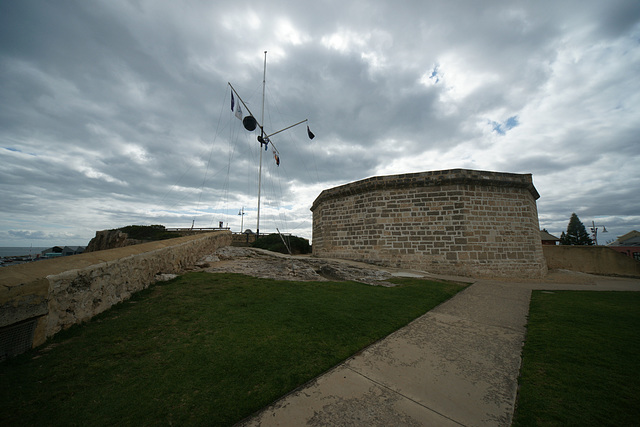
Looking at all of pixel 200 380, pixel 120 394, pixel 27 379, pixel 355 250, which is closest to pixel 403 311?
pixel 200 380

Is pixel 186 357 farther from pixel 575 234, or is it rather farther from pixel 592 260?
pixel 575 234

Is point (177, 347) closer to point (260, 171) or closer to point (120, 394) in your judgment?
point (120, 394)

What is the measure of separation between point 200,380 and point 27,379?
5.02 ft

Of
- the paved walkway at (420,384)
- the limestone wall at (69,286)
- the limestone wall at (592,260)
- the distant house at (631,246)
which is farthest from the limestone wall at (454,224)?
the distant house at (631,246)

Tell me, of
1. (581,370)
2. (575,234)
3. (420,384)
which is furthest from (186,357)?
(575,234)

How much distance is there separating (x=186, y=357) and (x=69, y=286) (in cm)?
214

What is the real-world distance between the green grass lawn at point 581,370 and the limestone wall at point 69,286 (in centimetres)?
498

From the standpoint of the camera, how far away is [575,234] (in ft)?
135

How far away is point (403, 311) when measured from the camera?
184 inches

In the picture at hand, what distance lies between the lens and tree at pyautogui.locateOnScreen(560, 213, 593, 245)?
3956 cm

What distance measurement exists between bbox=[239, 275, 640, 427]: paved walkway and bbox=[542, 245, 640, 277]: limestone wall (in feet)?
51.0

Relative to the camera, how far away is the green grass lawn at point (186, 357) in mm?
1946

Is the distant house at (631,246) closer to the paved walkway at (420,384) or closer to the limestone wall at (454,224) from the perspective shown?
the limestone wall at (454,224)

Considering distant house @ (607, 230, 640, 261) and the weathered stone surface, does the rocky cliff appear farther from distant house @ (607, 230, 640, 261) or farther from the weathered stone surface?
distant house @ (607, 230, 640, 261)
